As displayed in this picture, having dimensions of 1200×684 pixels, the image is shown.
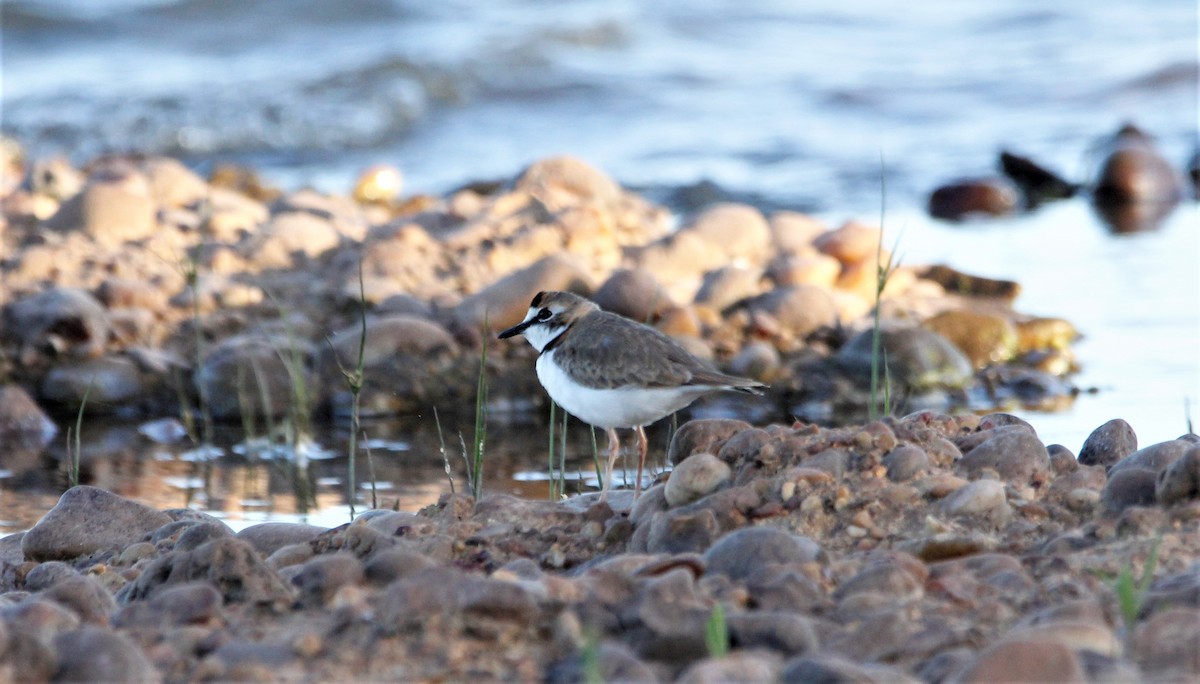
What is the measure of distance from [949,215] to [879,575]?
9.11 m

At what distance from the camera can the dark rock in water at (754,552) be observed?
10.4 ft

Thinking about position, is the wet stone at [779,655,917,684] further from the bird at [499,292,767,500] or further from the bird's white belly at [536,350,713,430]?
the bird's white belly at [536,350,713,430]

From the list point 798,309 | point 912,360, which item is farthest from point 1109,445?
point 798,309

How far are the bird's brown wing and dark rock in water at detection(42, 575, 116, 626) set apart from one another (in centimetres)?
150

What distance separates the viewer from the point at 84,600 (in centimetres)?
326

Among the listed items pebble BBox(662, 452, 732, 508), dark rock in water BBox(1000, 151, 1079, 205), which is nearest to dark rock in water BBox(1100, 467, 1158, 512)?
pebble BBox(662, 452, 732, 508)

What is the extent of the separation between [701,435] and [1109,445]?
116 centimetres

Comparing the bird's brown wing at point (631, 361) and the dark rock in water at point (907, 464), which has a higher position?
the bird's brown wing at point (631, 361)

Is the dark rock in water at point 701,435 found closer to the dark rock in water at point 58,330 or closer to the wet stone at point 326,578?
the wet stone at point 326,578

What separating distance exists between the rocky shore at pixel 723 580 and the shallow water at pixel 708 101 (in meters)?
3.33

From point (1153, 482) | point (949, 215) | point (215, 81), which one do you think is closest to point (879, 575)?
point (1153, 482)

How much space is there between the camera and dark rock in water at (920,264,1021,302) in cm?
872

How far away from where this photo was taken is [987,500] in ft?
11.4

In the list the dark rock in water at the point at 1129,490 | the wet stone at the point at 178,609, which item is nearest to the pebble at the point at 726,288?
the dark rock in water at the point at 1129,490
